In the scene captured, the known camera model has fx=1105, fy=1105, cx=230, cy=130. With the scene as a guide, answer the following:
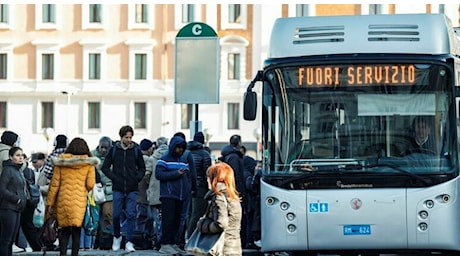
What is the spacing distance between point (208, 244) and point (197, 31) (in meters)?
7.87

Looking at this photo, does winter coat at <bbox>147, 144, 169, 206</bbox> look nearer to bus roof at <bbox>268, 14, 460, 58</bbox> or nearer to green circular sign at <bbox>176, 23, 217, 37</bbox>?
green circular sign at <bbox>176, 23, 217, 37</bbox>

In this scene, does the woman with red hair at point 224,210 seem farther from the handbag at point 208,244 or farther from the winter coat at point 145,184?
the winter coat at point 145,184

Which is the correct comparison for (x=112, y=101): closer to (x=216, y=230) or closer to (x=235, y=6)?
(x=235, y=6)

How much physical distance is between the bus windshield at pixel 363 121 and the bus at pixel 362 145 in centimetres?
1

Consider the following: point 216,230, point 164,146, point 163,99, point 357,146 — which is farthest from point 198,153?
Answer: point 163,99

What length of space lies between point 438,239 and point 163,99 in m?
55.9

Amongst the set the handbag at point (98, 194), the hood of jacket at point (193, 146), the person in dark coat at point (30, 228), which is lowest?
the person in dark coat at point (30, 228)

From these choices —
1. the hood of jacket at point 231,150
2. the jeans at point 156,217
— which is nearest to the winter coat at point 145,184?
the jeans at point 156,217

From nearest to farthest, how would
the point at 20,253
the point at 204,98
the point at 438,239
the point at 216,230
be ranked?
1. the point at 216,230
2. the point at 438,239
3. the point at 20,253
4. the point at 204,98

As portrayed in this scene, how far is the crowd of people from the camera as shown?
14.9 meters

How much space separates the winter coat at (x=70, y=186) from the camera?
14820 millimetres

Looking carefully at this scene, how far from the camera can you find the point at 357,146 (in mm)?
14586

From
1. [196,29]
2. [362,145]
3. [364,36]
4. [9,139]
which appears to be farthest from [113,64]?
[362,145]

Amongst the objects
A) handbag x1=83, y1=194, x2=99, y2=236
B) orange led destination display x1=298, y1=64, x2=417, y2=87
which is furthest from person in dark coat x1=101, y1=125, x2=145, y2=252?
orange led destination display x1=298, y1=64, x2=417, y2=87
